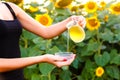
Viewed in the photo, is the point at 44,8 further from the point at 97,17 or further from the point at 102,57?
the point at 102,57

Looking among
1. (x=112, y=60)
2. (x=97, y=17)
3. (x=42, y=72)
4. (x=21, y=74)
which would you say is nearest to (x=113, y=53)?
(x=112, y=60)

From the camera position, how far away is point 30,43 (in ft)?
11.0

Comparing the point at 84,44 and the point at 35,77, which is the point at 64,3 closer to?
the point at 84,44

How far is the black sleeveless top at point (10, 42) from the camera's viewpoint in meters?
2.35

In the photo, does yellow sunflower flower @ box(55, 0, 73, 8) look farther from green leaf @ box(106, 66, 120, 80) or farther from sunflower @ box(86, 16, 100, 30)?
green leaf @ box(106, 66, 120, 80)

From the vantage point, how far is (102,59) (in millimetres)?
3213

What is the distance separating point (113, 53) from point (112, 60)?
57mm

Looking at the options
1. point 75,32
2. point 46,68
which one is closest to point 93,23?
point 46,68

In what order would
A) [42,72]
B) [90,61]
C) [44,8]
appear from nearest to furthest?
1. [42,72]
2. [90,61]
3. [44,8]

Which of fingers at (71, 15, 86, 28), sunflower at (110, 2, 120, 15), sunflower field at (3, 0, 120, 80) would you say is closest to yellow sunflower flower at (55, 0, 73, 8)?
sunflower field at (3, 0, 120, 80)

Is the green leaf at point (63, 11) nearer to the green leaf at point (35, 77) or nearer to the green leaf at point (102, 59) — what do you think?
the green leaf at point (102, 59)

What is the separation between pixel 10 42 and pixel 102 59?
0.99 m

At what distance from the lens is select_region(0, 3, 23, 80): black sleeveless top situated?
2346 millimetres

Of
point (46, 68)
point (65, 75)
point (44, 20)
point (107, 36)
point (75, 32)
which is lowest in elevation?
point (65, 75)
